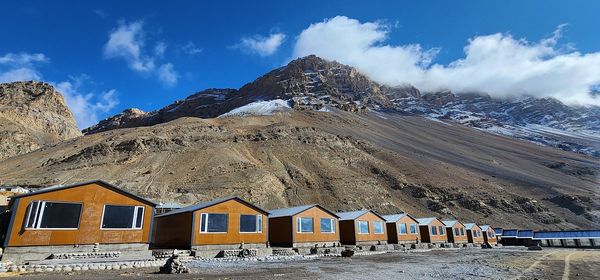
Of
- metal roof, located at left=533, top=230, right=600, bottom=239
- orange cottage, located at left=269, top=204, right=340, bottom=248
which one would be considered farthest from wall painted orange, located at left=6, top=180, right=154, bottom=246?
metal roof, located at left=533, top=230, right=600, bottom=239

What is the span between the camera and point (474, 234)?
5872 centimetres

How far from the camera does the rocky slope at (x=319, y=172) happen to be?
209ft

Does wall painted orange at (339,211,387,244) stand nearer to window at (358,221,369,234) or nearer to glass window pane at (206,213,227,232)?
window at (358,221,369,234)

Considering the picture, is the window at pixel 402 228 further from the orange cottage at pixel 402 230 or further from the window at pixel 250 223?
the window at pixel 250 223

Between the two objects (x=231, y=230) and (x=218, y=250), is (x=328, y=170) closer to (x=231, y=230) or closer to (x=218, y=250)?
(x=231, y=230)

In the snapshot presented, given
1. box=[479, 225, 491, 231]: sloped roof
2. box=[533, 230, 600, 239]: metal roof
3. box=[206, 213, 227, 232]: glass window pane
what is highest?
box=[479, 225, 491, 231]: sloped roof

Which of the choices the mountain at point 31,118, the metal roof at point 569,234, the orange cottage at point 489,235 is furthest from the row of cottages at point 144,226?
the mountain at point 31,118

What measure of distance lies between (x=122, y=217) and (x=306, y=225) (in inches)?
636

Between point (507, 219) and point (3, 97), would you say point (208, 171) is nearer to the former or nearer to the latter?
point (507, 219)

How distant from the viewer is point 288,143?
290ft

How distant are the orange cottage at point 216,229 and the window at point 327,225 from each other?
6914 millimetres

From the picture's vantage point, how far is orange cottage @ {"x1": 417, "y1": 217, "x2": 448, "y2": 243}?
4899 cm

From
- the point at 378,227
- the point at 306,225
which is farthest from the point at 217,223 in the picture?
the point at 378,227

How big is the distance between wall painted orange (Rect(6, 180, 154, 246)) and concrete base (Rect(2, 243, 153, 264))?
0.76 ft
